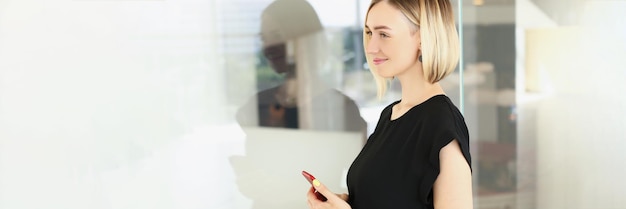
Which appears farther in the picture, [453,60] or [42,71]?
[42,71]

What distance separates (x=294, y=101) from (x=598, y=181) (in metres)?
1.13

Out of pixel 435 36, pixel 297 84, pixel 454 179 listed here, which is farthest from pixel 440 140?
pixel 297 84

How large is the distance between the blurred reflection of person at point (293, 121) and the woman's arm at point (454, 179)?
134 centimetres

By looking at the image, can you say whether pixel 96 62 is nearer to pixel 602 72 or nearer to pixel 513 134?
pixel 513 134

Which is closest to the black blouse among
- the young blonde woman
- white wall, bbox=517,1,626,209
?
the young blonde woman

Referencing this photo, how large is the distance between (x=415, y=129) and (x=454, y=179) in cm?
14

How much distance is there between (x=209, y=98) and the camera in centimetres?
269

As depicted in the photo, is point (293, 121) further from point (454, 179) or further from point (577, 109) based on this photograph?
point (454, 179)

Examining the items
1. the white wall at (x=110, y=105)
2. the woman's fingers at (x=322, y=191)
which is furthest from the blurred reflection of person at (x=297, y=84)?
the woman's fingers at (x=322, y=191)

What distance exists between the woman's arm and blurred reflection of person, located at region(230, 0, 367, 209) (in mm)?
1342

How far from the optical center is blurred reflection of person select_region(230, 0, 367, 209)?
2.70 metres

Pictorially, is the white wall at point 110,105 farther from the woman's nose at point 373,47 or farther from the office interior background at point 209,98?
the woman's nose at point 373,47

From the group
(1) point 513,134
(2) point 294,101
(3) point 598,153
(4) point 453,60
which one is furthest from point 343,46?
(4) point 453,60

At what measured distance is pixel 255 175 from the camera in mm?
2773
